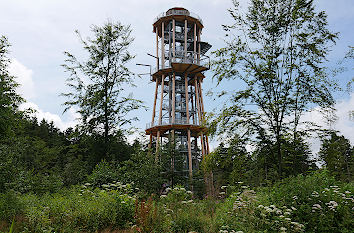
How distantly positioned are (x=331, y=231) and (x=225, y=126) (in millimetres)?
4296

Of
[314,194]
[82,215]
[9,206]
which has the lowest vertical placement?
[82,215]

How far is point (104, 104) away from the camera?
16656 millimetres

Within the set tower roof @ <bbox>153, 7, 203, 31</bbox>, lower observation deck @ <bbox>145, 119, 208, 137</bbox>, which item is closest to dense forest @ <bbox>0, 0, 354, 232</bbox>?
lower observation deck @ <bbox>145, 119, 208, 137</bbox>

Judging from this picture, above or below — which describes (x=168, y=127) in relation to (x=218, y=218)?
above

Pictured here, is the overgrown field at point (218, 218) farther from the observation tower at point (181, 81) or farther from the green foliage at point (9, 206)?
the observation tower at point (181, 81)

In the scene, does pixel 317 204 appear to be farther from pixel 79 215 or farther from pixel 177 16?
pixel 177 16

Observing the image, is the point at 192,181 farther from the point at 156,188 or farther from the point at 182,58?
the point at 182,58

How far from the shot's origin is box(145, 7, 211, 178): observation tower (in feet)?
76.8

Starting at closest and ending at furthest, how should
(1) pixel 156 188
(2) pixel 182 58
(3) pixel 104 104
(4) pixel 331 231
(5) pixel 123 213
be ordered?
(4) pixel 331 231
(5) pixel 123 213
(1) pixel 156 188
(3) pixel 104 104
(2) pixel 182 58

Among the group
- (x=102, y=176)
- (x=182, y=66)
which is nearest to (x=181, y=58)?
(x=182, y=66)

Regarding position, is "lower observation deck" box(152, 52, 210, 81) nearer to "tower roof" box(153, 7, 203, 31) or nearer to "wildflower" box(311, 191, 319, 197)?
"tower roof" box(153, 7, 203, 31)

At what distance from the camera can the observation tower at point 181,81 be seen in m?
23.4

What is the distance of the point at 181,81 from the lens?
84.5 feet

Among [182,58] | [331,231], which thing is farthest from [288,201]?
[182,58]
